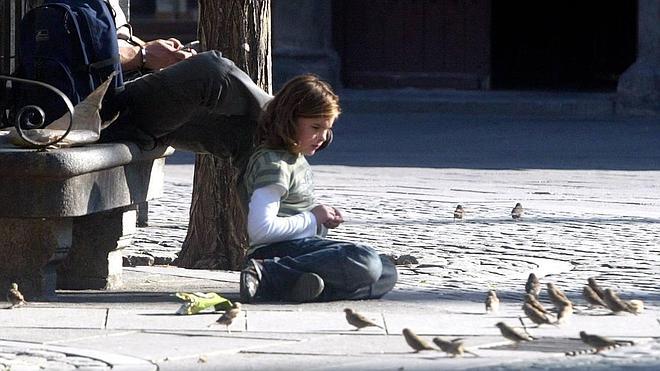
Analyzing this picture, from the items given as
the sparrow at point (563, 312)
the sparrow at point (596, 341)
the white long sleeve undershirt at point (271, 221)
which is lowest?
the sparrow at point (563, 312)

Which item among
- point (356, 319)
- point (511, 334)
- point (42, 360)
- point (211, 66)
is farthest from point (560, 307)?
point (42, 360)

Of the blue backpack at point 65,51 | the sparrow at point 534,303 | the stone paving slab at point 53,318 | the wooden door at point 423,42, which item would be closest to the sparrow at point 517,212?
the blue backpack at point 65,51

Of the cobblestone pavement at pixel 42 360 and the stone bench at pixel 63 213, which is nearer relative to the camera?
the cobblestone pavement at pixel 42 360

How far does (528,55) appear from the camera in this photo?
81.1 feet

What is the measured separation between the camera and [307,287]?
6.19 metres

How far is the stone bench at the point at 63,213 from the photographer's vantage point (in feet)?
19.8

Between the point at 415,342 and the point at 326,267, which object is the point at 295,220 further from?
the point at 415,342

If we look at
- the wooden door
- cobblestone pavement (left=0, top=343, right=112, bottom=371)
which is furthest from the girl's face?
the wooden door

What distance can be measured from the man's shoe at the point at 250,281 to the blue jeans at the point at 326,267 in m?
0.03

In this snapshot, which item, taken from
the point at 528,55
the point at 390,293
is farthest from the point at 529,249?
the point at 528,55

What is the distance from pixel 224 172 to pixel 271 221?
1.45 m

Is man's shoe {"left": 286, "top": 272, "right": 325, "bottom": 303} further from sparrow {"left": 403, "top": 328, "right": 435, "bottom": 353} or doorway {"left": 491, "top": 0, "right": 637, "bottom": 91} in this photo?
doorway {"left": 491, "top": 0, "right": 637, "bottom": 91}

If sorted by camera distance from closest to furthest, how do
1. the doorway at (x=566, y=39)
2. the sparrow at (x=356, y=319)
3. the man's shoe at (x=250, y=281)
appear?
the sparrow at (x=356, y=319)
the man's shoe at (x=250, y=281)
the doorway at (x=566, y=39)

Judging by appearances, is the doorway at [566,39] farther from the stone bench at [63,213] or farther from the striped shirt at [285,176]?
the striped shirt at [285,176]
